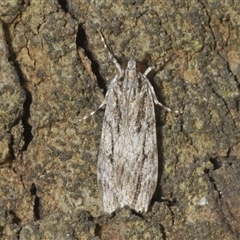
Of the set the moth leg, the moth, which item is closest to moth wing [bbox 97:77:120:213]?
the moth

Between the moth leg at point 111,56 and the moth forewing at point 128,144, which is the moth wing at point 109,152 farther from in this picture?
the moth leg at point 111,56

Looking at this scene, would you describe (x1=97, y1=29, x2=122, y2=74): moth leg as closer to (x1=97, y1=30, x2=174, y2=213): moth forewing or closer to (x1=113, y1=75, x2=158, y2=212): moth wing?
(x1=97, y1=30, x2=174, y2=213): moth forewing

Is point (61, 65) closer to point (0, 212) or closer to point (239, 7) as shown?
point (0, 212)

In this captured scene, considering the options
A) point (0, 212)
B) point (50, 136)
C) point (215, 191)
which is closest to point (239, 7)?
point (215, 191)

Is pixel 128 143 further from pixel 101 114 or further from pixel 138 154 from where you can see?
pixel 101 114

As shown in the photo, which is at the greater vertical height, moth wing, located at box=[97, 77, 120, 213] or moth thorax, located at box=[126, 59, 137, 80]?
moth thorax, located at box=[126, 59, 137, 80]

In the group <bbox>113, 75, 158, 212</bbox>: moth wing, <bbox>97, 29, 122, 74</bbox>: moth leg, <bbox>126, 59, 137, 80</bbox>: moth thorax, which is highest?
<bbox>97, 29, 122, 74</bbox>: moth leg
